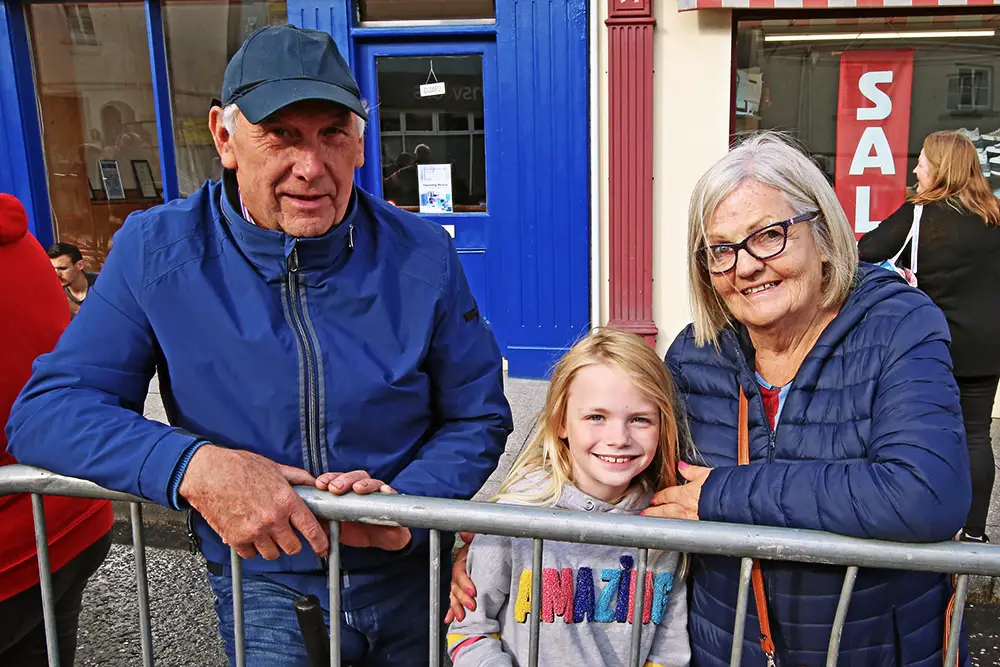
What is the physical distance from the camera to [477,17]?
243 inches

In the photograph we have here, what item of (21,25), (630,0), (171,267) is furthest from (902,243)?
(21,25)

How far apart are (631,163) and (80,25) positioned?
15.1ft

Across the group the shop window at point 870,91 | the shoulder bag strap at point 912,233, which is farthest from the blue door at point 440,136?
the shoulder bag strap at point 912,233

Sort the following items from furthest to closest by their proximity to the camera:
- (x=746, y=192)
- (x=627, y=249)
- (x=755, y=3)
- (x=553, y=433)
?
(x=627, y=249) < (x=755, y=3) < (x=553, y=433) < (x=746, y=192)

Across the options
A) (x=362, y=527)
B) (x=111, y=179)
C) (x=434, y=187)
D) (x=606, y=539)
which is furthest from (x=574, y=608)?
(x=111, y=179)

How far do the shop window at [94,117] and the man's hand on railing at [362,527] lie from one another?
5.98m

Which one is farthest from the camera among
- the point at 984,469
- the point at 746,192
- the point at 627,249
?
the point at 627,249

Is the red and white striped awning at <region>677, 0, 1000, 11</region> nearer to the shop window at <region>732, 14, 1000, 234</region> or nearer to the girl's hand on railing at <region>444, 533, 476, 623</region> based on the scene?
the shop window at <region>732, 14, 1000, 234</region>

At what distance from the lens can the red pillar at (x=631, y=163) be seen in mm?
5793

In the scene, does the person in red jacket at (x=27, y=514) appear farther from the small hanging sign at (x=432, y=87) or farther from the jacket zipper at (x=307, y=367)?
the small hanging sign at (x=432, y=87)

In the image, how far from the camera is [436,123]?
6375mm

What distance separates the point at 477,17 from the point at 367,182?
1.45 m

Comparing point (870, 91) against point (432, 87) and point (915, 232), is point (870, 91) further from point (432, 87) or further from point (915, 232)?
point (432, 87)

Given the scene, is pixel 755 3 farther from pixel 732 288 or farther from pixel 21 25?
pixel 21 25
